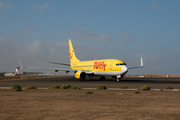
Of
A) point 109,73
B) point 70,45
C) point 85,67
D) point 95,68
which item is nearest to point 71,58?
point 70,45

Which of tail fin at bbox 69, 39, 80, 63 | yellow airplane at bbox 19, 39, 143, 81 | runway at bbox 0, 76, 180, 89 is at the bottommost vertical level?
runway at bbox 0, 76, 180, 89

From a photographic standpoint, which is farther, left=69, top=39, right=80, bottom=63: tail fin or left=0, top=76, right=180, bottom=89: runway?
left=69, top=39, right=80, bottom=63: tail fin

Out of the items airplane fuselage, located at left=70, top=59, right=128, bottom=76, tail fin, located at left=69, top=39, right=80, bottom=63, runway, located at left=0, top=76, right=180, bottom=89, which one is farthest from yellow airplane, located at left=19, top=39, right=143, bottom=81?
tail fin, located at left=69, top=39, right=80, bottom=63

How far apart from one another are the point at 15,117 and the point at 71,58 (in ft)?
162

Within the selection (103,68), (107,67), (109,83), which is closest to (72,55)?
(103,68)

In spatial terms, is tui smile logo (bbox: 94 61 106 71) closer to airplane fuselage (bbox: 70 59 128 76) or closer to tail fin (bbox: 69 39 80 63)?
airplane fuselage (bbox: 70 59 128 76)

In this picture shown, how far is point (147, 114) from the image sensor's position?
8.69 metres

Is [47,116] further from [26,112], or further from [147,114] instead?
[147,114]

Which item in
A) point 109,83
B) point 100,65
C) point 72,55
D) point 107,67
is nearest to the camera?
point 109,83

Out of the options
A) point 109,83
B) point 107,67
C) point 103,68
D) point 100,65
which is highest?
point 100,65

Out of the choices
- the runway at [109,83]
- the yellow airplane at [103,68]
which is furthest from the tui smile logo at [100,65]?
the runway at [109,83]

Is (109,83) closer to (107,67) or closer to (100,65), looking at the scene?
(107,67)

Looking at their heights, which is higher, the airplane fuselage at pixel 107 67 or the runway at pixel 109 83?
the airplane fuselage at pixel 107 67

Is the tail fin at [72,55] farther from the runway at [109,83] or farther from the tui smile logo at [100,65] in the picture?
the runway at [109,83]
